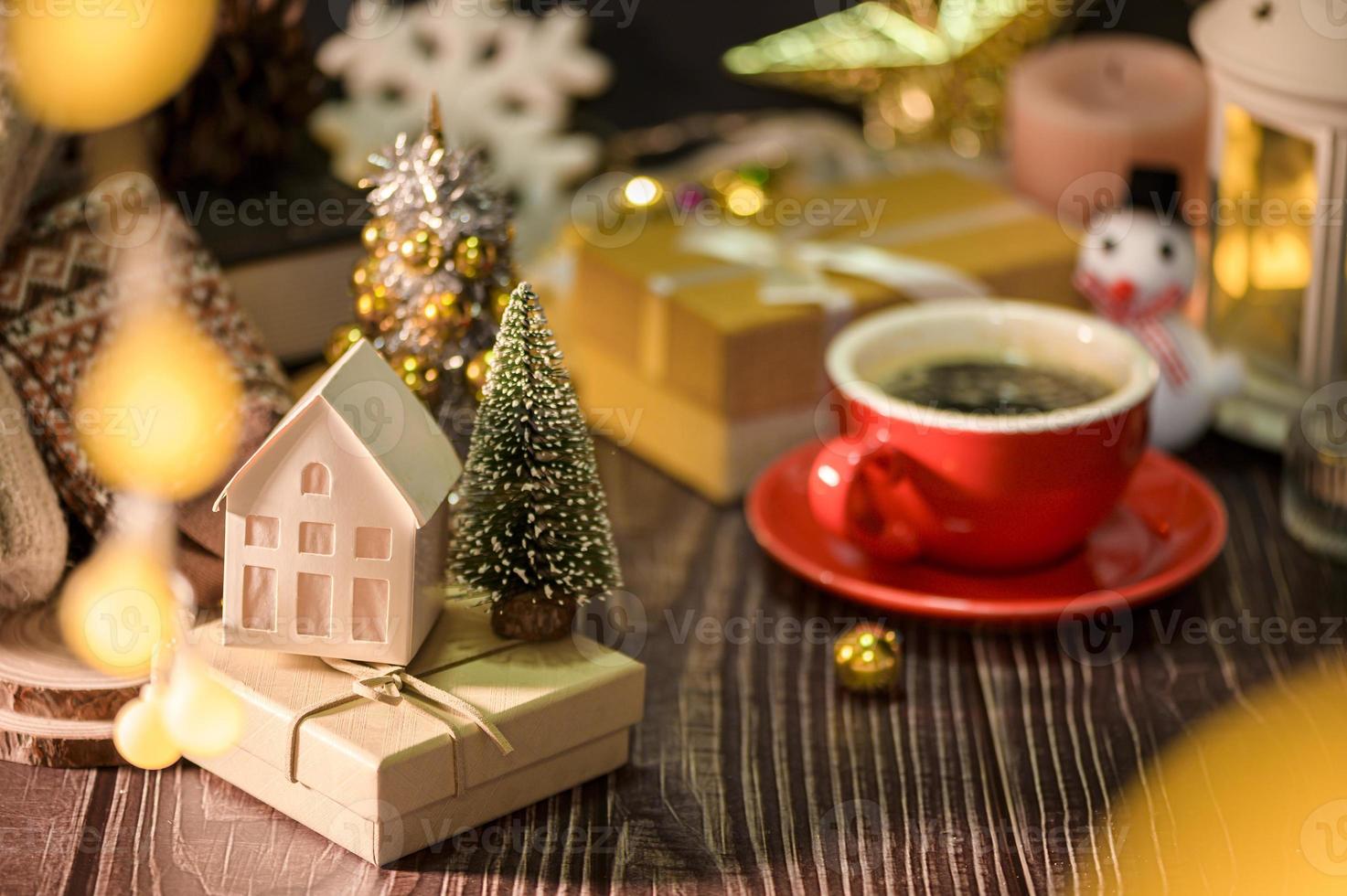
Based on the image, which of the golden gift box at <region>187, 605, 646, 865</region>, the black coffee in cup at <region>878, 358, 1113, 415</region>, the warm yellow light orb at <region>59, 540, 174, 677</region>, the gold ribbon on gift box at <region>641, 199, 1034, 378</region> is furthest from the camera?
the gold ribbon on gift box at <region>641, 199, 1034, 378</region>

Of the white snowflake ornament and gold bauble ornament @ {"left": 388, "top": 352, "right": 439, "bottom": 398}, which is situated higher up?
the white snowflake ornament

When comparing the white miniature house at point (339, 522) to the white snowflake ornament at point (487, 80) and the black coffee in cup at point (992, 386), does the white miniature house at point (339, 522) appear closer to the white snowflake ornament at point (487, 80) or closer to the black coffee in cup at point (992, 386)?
the black coffee in cup at point (992, 386)

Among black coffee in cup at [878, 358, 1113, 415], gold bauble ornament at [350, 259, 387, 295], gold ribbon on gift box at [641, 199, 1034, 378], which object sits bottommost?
black coffee in cup at [878, 358, 1113, 415]

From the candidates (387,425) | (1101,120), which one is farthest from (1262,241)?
(387,425)

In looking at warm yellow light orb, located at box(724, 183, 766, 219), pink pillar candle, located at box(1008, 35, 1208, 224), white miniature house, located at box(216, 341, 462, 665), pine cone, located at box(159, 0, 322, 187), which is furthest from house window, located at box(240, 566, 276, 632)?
pink pillar candle, located at box(1008, 35, 1208, 224)

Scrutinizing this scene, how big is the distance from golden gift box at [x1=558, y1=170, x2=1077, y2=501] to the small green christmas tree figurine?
26 cm

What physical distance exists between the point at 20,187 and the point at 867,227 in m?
0.56

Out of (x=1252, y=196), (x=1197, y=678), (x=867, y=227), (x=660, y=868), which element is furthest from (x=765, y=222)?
(x=660, y=868)

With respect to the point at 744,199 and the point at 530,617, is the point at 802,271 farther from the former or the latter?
the point at 530,617

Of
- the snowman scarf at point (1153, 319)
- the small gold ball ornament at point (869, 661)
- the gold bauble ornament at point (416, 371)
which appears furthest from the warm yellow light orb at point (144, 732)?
the snowman scarf at point (1153, 319)

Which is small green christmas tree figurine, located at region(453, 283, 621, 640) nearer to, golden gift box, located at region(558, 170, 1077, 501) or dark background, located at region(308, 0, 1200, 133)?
golden gift box, located at region(558, 170, 1077, 501)

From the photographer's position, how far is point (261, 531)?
2.53 ft

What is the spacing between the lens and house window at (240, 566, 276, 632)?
2.54 ft

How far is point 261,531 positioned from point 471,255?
7.5 inches
